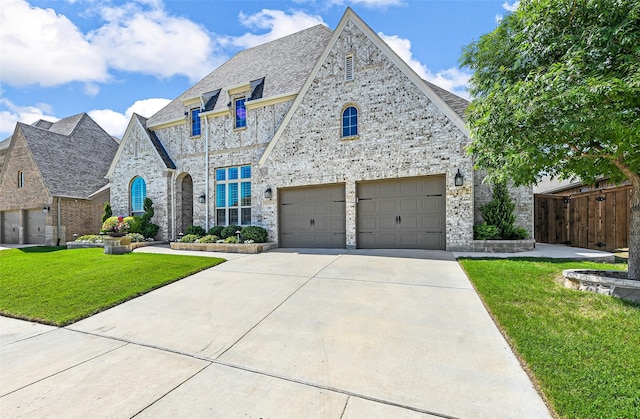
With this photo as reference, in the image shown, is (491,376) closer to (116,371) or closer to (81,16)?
(116,371)

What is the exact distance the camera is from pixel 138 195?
15891 millimetres

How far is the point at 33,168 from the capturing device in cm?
1752

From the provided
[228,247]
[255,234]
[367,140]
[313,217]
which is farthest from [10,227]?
[367,140]

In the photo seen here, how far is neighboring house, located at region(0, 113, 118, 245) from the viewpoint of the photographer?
16875 millimetres

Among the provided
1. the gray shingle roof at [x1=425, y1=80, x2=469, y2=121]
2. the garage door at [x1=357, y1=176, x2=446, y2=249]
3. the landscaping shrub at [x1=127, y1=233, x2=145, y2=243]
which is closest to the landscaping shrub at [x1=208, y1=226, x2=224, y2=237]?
the landscaping shrub at [x1=127, y1=233, x2=145, y2=243]

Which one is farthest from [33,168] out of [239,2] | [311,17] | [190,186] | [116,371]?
[116,371]

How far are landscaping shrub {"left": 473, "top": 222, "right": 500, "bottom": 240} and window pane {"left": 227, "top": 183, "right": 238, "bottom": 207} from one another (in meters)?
10.3

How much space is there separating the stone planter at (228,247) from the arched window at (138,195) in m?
5.76

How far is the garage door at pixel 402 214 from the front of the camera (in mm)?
9805

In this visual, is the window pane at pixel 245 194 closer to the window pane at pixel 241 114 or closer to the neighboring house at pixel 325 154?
the neighboring house at pixel 325 154

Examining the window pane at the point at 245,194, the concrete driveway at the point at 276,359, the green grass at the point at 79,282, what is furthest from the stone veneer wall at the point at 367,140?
the concrete driveway at the point at 276,359

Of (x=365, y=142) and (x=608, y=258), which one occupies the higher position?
(x=365, y=142)

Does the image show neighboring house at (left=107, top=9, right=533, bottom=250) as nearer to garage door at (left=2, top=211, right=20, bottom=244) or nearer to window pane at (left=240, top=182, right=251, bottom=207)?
window pane at (left=240, top=182, right=251, bottom=207)

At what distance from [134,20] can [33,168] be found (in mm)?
15433
